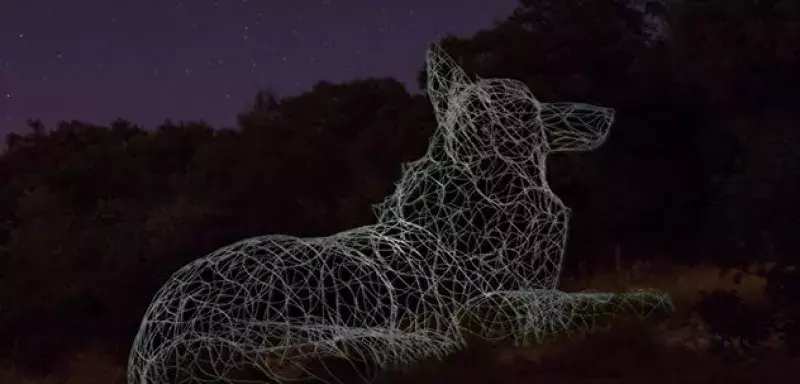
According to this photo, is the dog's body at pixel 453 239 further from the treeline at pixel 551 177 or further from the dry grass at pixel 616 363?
the treeline at pixel 551 177

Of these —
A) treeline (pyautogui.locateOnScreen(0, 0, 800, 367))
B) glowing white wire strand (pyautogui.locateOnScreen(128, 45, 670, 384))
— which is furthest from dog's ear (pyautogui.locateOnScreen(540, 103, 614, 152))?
treeline (pyautogui.locateOnScreen(0, 0, 800, 367))

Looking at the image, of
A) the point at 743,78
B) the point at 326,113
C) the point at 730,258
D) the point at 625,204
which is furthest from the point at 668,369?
the point at 326,113

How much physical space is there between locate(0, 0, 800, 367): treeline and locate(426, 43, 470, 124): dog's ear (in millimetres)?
2170

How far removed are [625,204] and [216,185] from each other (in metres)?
4.51

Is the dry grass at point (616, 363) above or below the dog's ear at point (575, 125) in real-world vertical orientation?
below

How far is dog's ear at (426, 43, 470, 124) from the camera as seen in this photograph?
21.5 feet

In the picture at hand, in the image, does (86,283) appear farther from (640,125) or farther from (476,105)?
(640,125)

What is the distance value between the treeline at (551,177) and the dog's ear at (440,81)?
7.12 feet

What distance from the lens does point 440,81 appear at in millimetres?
6633

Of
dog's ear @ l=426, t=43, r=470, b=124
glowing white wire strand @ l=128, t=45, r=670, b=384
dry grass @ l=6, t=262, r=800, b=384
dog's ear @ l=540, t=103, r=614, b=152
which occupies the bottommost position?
dry grass @ l=6, t=262, r=800, b=384

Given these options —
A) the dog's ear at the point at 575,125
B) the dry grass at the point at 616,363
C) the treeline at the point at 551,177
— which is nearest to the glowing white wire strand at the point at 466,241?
the dog's ear at the point at 575,125

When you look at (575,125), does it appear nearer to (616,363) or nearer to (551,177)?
(616,363)

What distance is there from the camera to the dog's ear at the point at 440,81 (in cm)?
656

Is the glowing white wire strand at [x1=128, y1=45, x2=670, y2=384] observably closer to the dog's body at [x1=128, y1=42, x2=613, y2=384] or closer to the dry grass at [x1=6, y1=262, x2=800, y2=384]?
the dog's body at [x1=128, y1=42, x2=613, y2=384]
